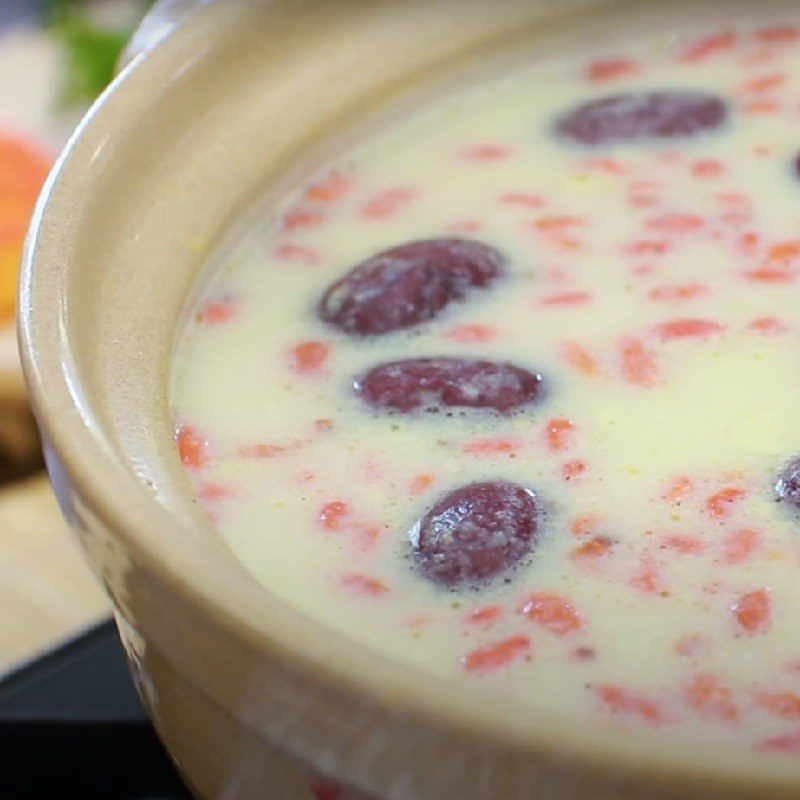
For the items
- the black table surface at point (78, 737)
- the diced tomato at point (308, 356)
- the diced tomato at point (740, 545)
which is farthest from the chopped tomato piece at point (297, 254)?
the diced tomato at point (740, 545)

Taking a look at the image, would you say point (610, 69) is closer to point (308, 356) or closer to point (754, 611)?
point (308, 356)

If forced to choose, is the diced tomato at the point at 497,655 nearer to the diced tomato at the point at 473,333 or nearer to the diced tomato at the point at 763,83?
the diced tomato at the point at 473,333

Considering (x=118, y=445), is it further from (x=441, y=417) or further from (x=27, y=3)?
(x=27, y=3)

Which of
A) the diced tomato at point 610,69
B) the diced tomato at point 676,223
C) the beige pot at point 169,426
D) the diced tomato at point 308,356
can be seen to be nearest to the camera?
the beige pot at point 169,426

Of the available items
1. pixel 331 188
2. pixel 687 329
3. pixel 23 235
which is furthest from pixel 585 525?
pixel 23 235

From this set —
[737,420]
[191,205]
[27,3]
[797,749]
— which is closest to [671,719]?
[797,749]

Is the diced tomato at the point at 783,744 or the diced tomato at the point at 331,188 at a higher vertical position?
the diced tomato at the point at 331,188
